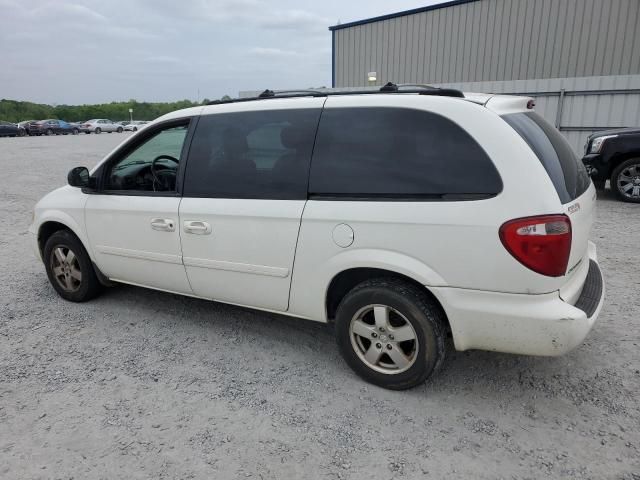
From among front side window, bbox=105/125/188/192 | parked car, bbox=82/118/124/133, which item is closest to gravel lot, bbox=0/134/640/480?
front side window, bbox=105/125/188/192

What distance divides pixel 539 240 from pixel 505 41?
1642cm

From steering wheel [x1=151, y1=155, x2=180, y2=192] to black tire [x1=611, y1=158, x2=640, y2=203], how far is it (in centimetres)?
779

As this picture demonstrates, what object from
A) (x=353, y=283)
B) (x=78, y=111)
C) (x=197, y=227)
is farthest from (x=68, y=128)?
(x=353, y=283)

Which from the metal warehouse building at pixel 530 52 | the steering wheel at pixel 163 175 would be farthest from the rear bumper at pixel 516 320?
the metal warehouse building at pixel 530 52

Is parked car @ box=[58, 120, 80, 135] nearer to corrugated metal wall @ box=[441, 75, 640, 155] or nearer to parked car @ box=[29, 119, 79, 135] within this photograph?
parked car @ box=[29, 119, 79, 135]

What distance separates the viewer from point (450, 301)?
271 centimetres

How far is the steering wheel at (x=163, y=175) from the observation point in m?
3.85

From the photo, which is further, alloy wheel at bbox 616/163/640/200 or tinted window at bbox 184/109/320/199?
alloy wheel at bbox 616/163/640/200

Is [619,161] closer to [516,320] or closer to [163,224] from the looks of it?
[516,320]

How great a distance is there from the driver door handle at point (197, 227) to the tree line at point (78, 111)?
195ft

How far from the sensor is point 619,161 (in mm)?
8680

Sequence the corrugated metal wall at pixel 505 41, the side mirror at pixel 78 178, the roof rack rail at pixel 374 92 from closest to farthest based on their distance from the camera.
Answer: the roof rack rail at pixel 374 92
the side mirror at pixel 78 178
the corrugated metal wall at pixel 505 41

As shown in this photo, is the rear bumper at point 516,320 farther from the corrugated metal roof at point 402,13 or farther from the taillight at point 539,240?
the corrugated metal roof at point 402,13

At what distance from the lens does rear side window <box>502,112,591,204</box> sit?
2.66 meters
